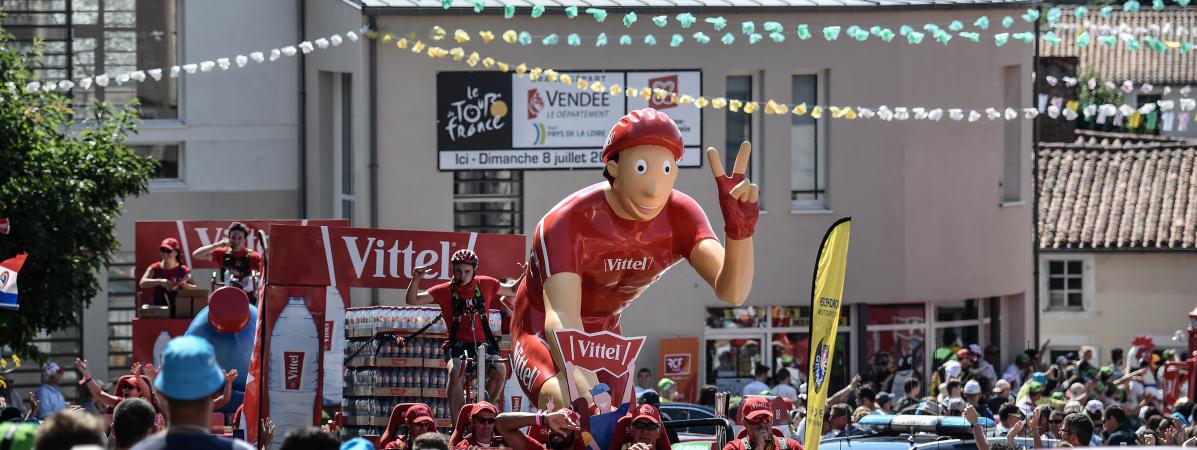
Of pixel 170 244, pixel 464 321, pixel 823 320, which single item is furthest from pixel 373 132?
pixel 823 320

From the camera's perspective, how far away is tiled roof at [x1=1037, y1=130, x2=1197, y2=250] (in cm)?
3612

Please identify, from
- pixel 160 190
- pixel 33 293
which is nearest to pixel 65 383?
pixel 160 190

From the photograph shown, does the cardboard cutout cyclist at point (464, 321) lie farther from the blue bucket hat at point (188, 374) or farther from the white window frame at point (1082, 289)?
the white window frame at point (1082, 289)

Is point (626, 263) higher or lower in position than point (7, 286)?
higher

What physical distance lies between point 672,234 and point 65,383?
1597cm

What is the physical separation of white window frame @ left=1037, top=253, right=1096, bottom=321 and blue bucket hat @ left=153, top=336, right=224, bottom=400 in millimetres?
30767

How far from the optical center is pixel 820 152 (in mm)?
26141

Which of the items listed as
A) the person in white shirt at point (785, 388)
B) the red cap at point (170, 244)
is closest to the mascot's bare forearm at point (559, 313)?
the red cap at point (170, 244)

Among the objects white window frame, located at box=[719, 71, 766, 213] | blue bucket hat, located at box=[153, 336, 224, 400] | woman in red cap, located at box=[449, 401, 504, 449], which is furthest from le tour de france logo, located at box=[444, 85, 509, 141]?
blue bucket hat, located at box=[153, 336, 224, 400]

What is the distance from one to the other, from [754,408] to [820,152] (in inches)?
588

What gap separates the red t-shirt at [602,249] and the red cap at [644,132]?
1.43 feet

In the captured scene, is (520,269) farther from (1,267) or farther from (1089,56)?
(1089,56)

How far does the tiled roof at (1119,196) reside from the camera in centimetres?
3612

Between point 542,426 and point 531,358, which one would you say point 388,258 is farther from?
point 542,426
